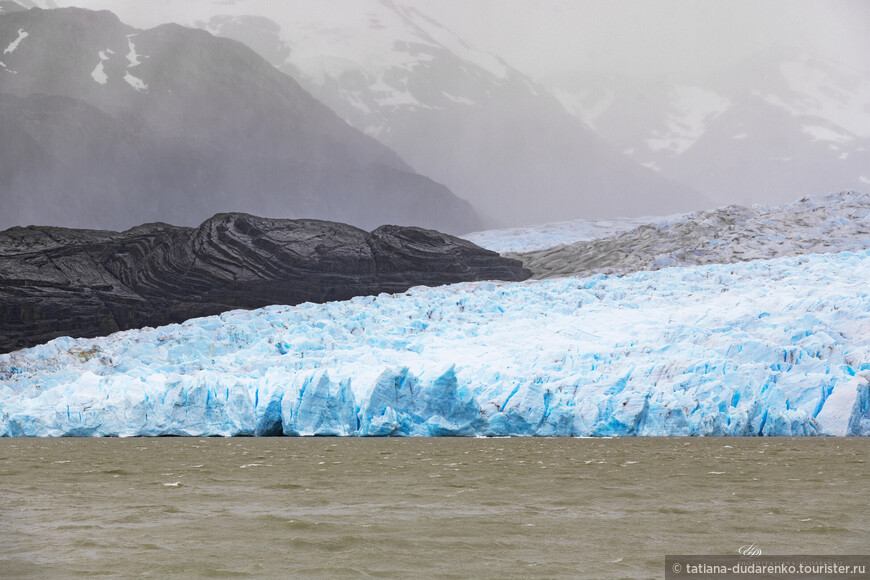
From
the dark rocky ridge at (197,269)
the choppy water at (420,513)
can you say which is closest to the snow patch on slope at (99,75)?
the dark rocky ridge at (197,269)

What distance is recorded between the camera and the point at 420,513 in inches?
348

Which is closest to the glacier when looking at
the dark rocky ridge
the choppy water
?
the choppy water

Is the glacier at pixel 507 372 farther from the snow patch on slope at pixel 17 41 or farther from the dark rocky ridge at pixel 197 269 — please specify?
the snow patch on slope at pixel 17 41

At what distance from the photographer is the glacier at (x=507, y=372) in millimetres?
21562

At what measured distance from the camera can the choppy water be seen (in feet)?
21.0

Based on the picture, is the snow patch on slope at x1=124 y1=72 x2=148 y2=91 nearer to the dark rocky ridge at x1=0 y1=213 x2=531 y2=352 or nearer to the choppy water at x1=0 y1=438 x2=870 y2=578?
the dark rocky ridge at x1=0 y1=213 x2=531 y2=352

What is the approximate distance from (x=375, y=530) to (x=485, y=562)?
1.67m

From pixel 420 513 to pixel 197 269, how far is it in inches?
1493

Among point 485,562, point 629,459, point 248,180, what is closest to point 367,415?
point 629,459

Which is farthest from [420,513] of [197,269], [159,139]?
[159,139]

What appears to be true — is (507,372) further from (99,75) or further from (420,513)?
(99,75)

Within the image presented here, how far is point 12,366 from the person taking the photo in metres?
30.0

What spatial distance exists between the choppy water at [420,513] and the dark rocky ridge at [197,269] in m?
27.7

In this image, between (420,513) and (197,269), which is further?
(197,269)
